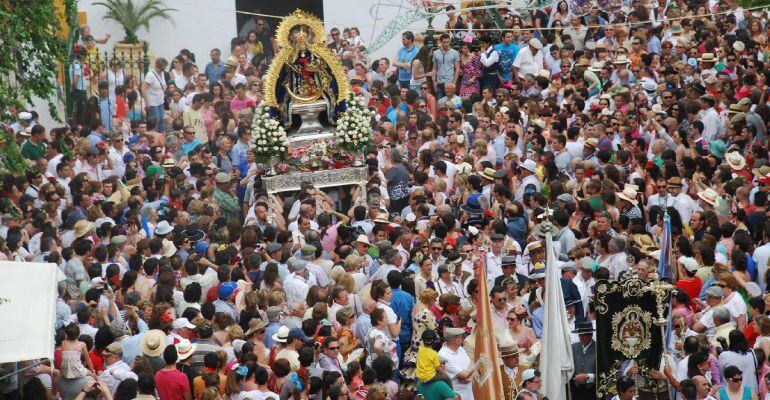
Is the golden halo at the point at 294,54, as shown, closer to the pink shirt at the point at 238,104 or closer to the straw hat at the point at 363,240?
the pink shirt at the point at 238,104

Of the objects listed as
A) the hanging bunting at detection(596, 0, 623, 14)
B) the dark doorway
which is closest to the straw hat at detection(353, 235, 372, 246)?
the hanging bunting at detection(596, 0, 623, 14)

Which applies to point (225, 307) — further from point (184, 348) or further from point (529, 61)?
point (529, 61)

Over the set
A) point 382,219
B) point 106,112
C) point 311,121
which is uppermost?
point 106,112

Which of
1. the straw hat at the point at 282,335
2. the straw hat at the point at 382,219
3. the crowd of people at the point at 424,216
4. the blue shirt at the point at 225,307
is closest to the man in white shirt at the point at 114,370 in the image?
the crowd of people at the point at 424,216

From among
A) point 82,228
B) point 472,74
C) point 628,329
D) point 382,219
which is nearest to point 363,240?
point 382,219

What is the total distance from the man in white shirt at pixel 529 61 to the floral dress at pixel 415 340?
39.6 feet

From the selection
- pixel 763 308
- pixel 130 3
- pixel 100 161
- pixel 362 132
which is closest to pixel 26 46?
pixel 100 161

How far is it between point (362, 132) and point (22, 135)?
5.43 meters

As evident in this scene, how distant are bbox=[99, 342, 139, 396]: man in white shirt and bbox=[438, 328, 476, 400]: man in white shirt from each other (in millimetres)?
3090

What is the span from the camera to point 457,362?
16.7 m

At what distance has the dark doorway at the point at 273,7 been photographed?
3638 cm

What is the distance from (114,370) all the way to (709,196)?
848 centimetres

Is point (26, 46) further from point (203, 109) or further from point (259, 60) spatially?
point (259, 60)

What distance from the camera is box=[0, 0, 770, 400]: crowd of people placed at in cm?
1667
